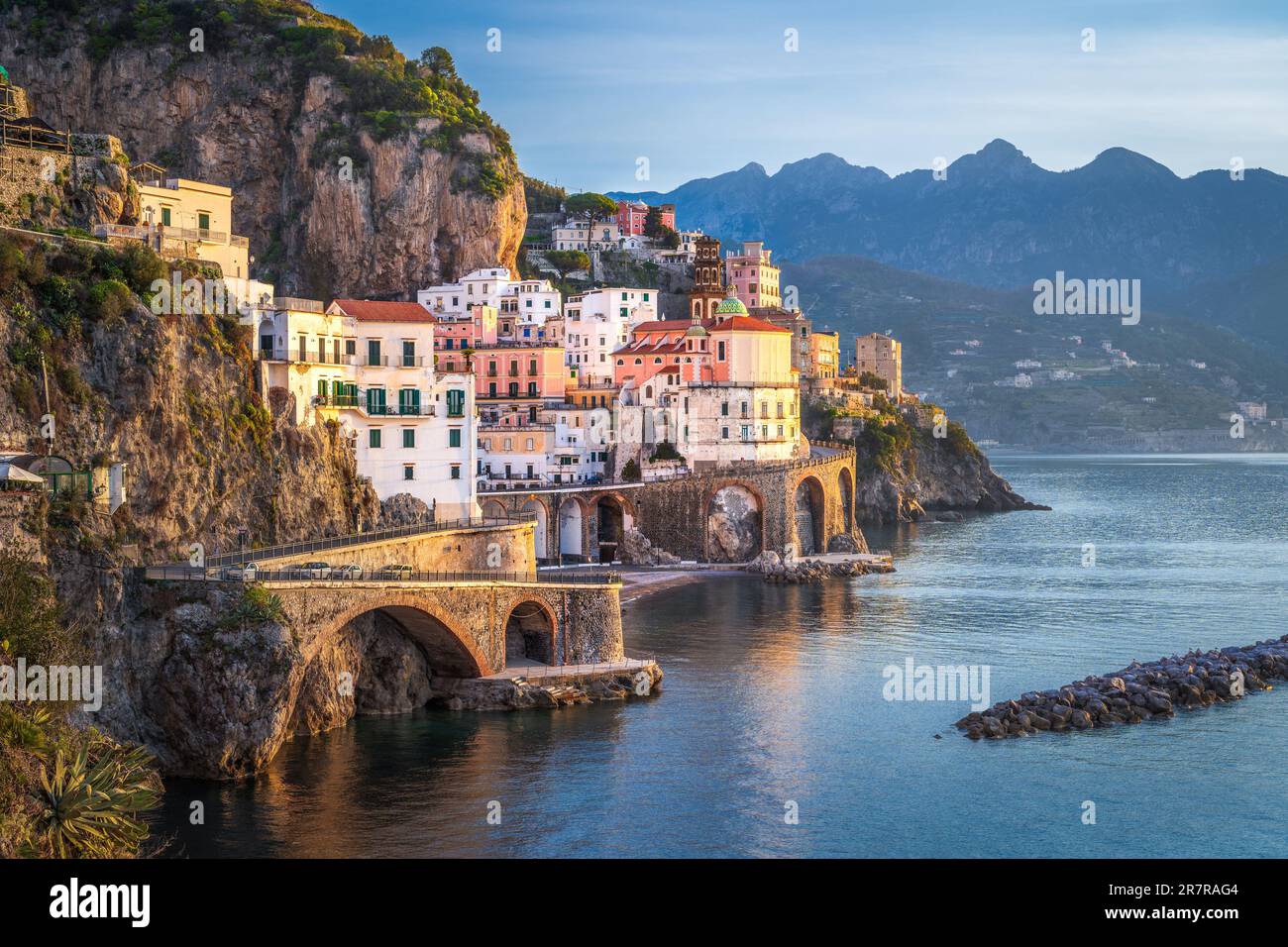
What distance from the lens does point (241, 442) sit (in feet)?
188

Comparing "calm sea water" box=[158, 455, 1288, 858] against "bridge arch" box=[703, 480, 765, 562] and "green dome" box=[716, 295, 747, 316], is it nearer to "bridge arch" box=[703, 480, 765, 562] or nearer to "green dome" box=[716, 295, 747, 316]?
"bridge arch" box=[703, 480, 765, 562]

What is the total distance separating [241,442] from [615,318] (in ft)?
240

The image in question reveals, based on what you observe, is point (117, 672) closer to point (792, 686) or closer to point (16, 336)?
point (16, 336)

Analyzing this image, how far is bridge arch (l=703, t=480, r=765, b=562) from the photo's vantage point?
111m

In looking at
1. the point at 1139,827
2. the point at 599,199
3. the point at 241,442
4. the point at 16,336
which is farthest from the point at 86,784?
the point at 599,199

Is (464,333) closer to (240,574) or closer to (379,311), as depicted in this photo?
(379,311)

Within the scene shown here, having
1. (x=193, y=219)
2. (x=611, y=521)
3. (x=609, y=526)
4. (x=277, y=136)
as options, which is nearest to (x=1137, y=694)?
(x=193, y=219)

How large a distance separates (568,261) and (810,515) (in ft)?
163

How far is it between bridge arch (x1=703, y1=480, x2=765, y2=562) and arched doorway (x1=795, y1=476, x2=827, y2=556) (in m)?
10.6

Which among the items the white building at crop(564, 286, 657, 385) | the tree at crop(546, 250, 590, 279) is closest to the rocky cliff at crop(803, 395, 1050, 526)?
the tree at crop(546, 250, 590, 279)

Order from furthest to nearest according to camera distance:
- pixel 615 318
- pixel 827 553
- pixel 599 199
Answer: pixel 599 199
pixel 615 318
pixel 827 553

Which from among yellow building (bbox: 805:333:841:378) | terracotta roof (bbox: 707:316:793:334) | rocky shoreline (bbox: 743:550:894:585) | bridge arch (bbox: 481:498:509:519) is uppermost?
yellow building (bbox: 805:333:841:378)

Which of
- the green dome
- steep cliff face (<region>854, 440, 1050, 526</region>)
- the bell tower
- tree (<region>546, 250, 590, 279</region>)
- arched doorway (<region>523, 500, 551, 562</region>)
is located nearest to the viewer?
arched doorway (<region>523, 500, 551, 562</region>)

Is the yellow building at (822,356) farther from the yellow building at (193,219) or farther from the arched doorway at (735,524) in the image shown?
the yellow building at (193,219)
